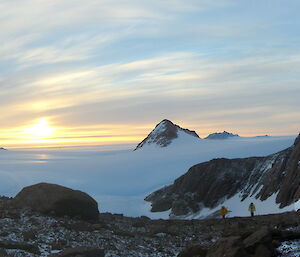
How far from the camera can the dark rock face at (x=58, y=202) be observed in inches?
1213

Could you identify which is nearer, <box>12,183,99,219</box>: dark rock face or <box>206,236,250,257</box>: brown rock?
<box>206,236,250,257</box>: brown rock

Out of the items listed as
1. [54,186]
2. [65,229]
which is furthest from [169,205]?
[65,229]

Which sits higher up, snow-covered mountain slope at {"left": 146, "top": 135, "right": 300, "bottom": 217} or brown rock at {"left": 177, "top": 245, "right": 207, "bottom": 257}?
brown rock at {"left": 177, "top": 245, "right": 207, "bottom": 257}

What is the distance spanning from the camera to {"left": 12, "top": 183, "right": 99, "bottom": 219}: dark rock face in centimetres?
3081

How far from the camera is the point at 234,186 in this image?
8906 centimetres

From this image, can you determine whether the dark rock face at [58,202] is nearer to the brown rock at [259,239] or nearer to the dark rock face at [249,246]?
the dark rock face at [249,246]

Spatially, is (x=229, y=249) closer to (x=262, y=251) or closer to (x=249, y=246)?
(x=249, y=246)

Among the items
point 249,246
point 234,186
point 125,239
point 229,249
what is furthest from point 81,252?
point 234,186

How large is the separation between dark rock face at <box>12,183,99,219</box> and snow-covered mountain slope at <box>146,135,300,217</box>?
40342 mm

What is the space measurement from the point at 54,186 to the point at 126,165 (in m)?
147

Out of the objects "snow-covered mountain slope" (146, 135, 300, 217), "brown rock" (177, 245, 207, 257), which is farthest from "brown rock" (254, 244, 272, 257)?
"snow-covered mountain slope" (146, 135, 300, 217)

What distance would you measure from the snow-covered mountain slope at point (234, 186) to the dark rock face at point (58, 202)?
132 feet

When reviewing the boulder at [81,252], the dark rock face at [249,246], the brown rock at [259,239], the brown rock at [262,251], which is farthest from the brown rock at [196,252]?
the boulder at [81,252]

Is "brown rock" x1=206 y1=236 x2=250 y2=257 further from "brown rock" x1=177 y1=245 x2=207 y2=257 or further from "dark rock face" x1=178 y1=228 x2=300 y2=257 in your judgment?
"brown rock" x1=177 y1=245 x2=207 y2=257
